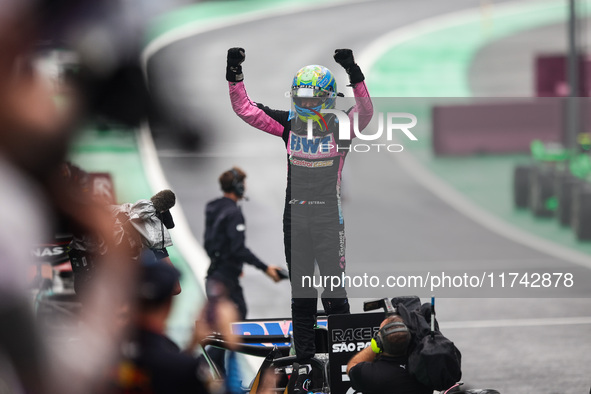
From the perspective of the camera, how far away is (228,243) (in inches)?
341

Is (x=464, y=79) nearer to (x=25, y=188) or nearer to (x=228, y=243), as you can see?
(x=228, y=243)

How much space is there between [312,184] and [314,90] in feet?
2.08

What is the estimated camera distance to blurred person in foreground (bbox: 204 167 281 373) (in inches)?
339

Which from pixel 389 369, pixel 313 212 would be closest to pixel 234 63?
pixel 313 212

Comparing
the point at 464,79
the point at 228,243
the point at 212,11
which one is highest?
Result: the point at 212,11

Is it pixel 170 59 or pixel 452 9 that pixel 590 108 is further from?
pixel 452 9

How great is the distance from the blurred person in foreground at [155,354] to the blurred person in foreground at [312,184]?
8.12 ft

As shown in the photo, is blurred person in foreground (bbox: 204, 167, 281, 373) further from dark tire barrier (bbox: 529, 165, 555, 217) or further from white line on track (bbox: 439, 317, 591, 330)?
dark tire barrier (bbox: 529, 165, 555, 217)

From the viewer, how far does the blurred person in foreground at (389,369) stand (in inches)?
194

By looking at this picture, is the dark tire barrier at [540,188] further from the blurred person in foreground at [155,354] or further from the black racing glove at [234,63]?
the blurred person in foreground at [155,354]

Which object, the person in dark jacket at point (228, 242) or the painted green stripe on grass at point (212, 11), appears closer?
the person in dark jacket at point (228, 242)

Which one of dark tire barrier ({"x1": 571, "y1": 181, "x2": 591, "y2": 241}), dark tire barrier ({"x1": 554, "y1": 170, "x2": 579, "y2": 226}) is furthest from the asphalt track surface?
dark tire barrier ({"x1": 554, "y1": 170, "x2": 579, "y2": 226})

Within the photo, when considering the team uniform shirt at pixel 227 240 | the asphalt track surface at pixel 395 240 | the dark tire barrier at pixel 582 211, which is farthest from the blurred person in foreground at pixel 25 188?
the dark tire barrier at pixel 582 211

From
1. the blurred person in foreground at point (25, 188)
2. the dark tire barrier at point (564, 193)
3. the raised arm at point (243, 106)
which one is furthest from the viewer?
the dark tire barrier at point (564, 193)
